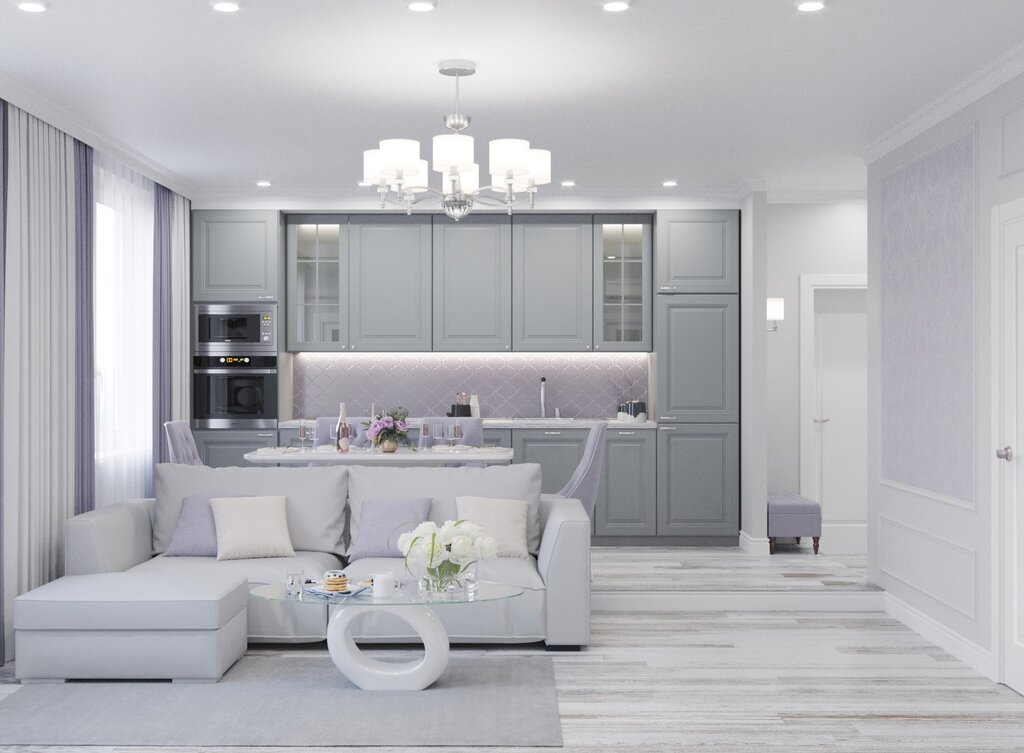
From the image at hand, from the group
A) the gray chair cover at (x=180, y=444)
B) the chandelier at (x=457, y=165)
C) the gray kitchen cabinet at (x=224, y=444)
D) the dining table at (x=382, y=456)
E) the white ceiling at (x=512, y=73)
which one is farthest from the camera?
the gray kitchen cabinet at (x=224, y=444)

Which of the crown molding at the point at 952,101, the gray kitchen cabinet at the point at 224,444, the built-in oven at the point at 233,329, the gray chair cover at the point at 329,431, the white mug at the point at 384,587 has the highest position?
the crown molding at the point at 952,101

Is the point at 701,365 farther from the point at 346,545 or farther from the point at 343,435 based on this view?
the point at 346,545

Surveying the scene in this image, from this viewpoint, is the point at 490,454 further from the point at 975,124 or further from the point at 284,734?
the point at 975,124

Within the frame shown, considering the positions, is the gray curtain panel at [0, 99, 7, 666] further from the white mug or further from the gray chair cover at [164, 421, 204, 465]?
the white mug

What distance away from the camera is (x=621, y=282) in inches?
314

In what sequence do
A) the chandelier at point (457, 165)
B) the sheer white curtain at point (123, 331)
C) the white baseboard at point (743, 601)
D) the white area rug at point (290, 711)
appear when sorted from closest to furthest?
the white area rug at point (290, 711), the chandelier at point (457, 165), the white baseboard at point (743, 601), the sheer white curtain at point (123, 331)

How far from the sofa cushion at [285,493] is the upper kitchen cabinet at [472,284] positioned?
2491 millimetres

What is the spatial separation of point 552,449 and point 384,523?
2.58 meters

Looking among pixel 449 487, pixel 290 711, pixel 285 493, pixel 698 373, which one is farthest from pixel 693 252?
pixel 290 711

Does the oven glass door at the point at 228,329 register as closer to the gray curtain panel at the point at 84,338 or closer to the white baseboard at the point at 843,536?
the gray curtain panel at the point at 84,338

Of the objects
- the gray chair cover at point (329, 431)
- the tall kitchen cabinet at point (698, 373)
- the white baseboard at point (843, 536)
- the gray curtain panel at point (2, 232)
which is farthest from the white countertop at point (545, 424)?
the gray curtain panel at point (2, 232)

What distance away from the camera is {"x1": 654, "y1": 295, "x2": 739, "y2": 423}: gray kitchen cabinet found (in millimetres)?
7793

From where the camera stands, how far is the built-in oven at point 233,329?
7.73 m

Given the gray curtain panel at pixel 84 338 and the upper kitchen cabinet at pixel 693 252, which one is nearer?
the gray curtain panel at pixel 84 338
